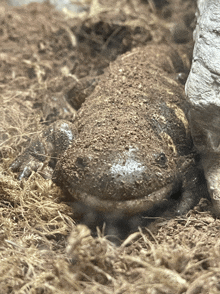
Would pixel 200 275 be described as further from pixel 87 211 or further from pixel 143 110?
pixel 143 110

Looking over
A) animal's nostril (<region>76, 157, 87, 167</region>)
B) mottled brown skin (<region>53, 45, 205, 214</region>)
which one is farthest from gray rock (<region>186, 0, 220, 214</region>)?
animal's nostril (<region>76, 157, 87, 167</region>)

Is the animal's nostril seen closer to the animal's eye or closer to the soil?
the soil

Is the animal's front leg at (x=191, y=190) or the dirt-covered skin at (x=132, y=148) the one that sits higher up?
the dirt-covered skin at (x=132, y=148)

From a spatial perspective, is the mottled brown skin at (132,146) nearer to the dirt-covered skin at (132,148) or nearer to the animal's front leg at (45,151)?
the dirt-covered skin at (132,148)

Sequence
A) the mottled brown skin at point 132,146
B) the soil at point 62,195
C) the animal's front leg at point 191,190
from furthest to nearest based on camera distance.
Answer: the animal's front leg at point 191,190, the mottled brown skin at point 132,146, the soil at point 62,195

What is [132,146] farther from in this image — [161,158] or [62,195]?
[62,195]

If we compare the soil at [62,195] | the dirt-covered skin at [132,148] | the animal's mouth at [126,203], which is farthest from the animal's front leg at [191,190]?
the animal's mouth at [126,203]

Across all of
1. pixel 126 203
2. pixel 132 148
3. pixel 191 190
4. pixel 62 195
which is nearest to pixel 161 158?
pixel 132 148

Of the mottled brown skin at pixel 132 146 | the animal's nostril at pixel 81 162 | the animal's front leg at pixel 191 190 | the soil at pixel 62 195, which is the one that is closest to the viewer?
the soil at pixel 62 195
